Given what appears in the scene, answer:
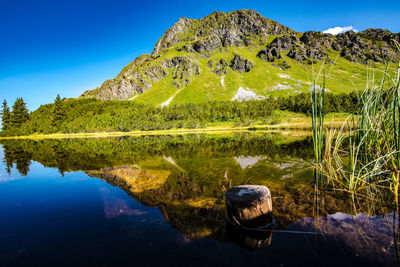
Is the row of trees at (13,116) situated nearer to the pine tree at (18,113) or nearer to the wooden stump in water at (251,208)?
the pine tree at (18,113)

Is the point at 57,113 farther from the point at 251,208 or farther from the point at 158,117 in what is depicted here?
the point at 251,208

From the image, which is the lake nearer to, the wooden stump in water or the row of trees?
the wooden stump in water

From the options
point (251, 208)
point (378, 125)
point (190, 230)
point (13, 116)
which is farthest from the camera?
point (13, 116)

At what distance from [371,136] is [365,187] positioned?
2.11 m

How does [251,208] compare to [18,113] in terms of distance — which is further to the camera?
[18,113]

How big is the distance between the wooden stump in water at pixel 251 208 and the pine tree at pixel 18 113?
17321cm

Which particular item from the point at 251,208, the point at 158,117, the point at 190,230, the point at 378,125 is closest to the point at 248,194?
the point at 251,208

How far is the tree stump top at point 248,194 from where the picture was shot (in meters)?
5.62

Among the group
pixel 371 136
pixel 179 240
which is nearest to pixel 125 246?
pixel 179 240

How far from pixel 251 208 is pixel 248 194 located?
1.36ft

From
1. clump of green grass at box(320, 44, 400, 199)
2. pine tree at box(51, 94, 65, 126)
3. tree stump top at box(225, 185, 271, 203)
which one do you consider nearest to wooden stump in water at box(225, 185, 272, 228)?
tree stump top at box(225, 185, 271, 203)

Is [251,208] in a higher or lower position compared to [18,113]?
lower

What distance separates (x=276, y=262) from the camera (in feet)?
14.2

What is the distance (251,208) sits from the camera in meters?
5.63
